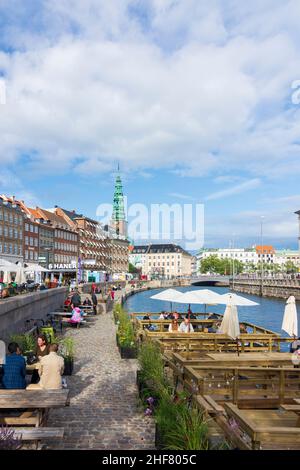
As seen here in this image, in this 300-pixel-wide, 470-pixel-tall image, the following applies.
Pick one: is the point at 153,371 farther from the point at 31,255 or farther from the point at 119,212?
the point at 119,212

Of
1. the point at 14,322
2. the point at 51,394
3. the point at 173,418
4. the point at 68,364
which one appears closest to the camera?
the point at 173,418

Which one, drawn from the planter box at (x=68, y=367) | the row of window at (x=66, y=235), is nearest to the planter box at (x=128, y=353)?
the planter box at (x=68, y=367)

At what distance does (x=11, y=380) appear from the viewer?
25.7ft

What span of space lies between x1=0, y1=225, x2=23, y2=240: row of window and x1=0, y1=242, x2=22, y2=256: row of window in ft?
5.04

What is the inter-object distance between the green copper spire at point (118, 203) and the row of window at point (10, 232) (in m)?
95.0

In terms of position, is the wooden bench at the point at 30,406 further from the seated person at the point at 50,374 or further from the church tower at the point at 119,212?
A: the church tower at the point at 119,212

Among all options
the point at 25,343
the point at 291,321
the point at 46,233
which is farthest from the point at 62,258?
the point at 291,321

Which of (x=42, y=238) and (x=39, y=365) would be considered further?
(x=42, y=238)

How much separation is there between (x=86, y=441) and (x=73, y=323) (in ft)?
51.7

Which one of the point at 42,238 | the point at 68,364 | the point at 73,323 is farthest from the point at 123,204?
the point at 68,364

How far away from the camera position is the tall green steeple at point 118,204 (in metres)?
171

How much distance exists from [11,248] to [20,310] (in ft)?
185

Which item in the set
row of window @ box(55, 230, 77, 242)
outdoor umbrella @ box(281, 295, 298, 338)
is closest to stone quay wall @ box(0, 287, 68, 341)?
outdoor umbrella @ box(281, 295, 298, 338)
